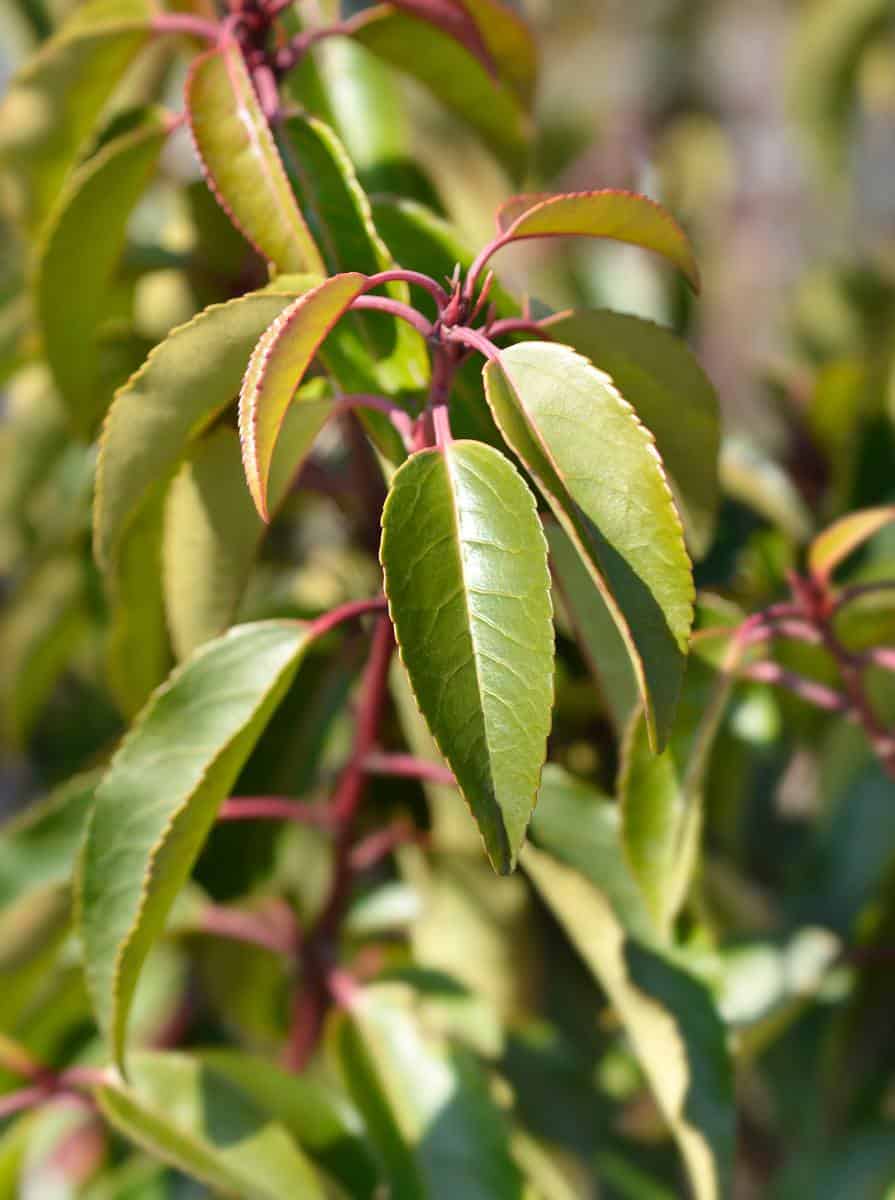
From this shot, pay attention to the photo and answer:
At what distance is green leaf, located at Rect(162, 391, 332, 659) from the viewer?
25.3 inches

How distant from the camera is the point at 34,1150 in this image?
0.89 meters

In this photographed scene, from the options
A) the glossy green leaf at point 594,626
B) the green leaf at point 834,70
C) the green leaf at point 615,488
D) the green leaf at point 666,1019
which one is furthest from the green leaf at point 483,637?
the green leaf at point 834,70

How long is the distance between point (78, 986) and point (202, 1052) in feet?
0.42

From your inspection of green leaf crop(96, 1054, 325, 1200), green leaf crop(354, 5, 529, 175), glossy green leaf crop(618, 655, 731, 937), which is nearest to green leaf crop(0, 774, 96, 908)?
green leaf crop(96, 1054, 325, 1200)

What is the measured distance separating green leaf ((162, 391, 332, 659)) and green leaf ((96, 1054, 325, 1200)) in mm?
229

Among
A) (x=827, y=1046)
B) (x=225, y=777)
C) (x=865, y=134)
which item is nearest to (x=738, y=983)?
(x=827, y=1046)

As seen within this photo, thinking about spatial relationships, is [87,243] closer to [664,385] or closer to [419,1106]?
[664,385]

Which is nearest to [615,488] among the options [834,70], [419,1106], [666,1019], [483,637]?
[483,637]

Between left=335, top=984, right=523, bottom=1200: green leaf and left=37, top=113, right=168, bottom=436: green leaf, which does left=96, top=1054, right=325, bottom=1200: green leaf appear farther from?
left=37, top=113, right=168, bottom=436: green leaf

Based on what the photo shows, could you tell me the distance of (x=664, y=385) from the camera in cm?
62

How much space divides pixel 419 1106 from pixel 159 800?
265 millimetres

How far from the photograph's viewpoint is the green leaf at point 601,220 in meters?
0.52

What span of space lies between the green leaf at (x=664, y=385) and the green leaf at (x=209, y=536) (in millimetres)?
118

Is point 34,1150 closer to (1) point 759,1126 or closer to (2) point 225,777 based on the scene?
(2) point 225,777
